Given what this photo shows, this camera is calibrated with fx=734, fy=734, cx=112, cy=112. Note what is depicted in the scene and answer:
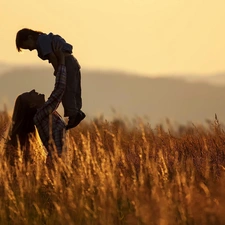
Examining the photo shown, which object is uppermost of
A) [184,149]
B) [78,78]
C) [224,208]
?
[78,78]

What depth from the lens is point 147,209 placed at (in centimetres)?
500

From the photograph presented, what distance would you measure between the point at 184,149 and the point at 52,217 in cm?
417

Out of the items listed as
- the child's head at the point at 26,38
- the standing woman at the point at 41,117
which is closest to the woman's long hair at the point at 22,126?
the standing woman at the point at 41,117

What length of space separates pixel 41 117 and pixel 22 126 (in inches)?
13.1

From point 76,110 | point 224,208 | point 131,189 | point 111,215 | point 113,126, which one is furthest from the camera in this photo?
point 113,126

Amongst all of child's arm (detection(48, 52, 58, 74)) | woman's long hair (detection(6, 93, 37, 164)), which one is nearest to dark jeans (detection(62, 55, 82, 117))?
child's arm (detection(48, 52, 58, 74))

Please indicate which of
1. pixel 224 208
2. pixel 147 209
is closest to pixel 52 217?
pixel 147 209

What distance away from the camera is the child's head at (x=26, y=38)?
7477 millimetres

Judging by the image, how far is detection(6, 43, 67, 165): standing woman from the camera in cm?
743

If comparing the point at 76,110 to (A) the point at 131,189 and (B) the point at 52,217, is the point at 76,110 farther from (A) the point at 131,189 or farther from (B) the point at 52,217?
(B) the point at 52,217

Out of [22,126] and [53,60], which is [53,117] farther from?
[53,60]

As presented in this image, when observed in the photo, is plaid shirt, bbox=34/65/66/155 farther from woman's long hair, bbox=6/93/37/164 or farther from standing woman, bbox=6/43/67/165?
woman's long hair, bbox=6/93/37/164

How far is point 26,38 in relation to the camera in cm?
748

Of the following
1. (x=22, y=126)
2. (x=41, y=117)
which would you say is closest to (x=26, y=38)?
(x=41, y=117)
